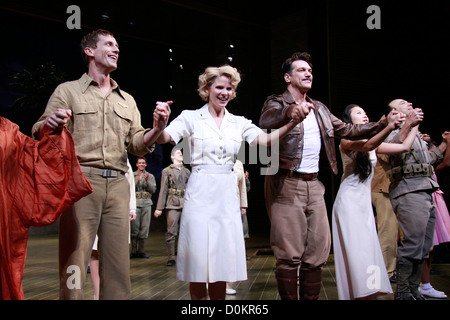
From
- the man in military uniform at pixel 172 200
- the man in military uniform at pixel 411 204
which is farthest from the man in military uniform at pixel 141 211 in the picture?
the man in military uniform at pixel 411 204

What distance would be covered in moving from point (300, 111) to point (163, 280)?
347 cm

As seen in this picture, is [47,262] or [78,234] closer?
[78,234]

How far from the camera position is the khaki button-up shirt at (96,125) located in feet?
8.50

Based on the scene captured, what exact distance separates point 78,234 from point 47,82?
33.9ft

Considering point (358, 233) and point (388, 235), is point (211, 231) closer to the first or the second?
point (358, 233)

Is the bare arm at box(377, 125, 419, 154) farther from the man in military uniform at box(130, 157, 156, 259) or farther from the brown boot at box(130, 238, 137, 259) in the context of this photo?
the brown boot at box(130, 238, 137, 259)

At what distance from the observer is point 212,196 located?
262 cm

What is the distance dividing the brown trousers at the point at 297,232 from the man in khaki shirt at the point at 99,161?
999mm

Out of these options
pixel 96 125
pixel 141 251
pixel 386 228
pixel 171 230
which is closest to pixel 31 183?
pixel 96 125

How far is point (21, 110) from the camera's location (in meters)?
11.5

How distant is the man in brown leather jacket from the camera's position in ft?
9.21

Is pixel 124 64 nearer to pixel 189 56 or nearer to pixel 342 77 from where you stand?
pixel 189 56
